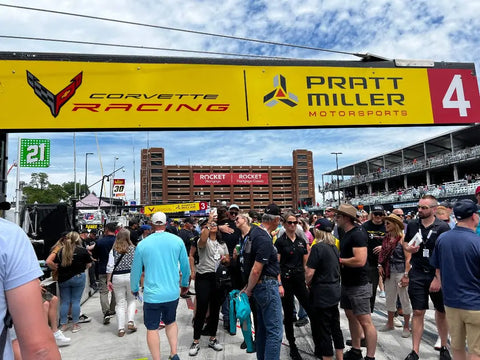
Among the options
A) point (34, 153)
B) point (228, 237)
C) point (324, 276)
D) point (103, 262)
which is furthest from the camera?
point (34, 153)

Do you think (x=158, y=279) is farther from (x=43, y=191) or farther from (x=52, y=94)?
(x=43, y=191)

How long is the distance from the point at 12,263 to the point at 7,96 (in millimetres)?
2792

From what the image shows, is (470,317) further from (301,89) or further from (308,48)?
(308,48)

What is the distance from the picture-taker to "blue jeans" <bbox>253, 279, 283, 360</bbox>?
3.62m

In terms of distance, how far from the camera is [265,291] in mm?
3742

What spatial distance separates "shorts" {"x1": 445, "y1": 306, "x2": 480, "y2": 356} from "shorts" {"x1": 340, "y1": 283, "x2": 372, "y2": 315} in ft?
3.13

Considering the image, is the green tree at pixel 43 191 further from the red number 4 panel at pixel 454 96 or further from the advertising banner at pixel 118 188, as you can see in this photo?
the red number 4 panel at pixel 454 96

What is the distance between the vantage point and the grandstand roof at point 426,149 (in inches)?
1597

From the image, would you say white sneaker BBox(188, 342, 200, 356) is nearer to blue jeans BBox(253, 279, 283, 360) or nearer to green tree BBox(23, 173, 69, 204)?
blue jeans BBox(253, 279, 283, 360)

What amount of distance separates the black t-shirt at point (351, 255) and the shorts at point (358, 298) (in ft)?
0.20

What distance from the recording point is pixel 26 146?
12.2 metres

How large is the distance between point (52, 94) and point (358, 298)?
4291 mm

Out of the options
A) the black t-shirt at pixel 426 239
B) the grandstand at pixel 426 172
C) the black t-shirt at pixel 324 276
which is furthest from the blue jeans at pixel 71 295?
the grandstand at pixel 426 172

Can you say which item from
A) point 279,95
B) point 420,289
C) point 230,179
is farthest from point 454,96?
point 230,179
